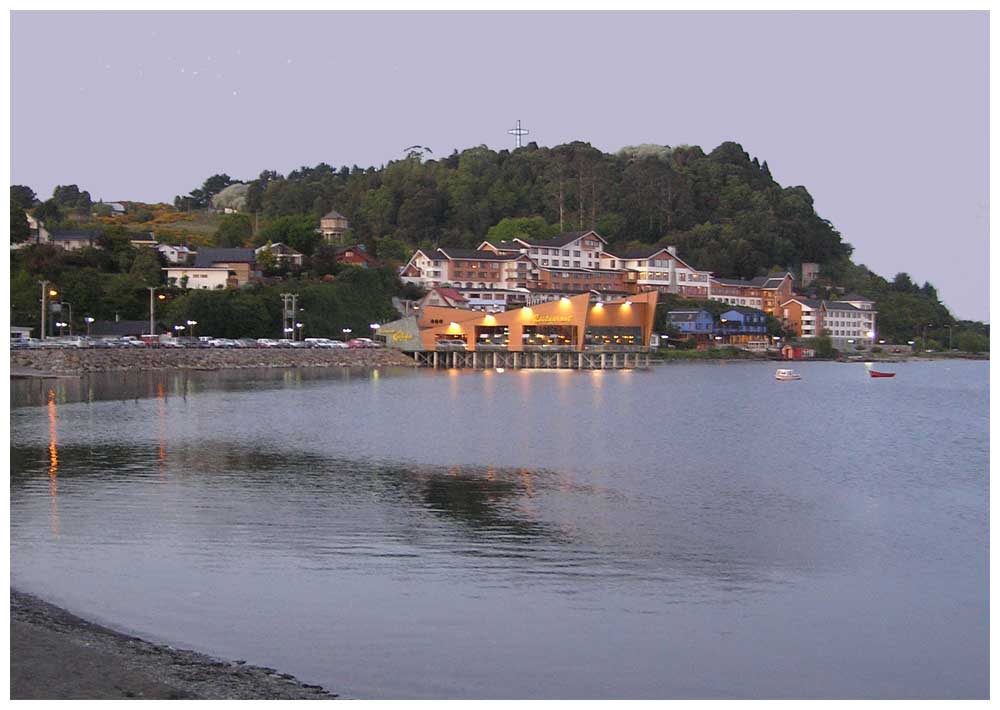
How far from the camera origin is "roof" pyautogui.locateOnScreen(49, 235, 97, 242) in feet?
206

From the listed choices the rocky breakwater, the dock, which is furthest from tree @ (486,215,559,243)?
the rocky breakwater

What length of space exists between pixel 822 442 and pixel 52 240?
50556mm

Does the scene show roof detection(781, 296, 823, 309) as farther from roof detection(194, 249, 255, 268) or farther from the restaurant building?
roof detection(194, 249, 255, 268)

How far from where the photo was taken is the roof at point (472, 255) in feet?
246

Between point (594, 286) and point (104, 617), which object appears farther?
point (594, 286)

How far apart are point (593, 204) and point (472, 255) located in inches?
918

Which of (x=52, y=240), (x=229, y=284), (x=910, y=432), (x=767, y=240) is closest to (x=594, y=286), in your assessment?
(x=767, y=240)

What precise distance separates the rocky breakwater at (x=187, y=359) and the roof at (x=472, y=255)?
51.6ft

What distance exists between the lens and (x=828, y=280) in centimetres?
9344

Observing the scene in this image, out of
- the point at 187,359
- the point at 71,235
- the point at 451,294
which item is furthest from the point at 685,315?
the point at 71,235

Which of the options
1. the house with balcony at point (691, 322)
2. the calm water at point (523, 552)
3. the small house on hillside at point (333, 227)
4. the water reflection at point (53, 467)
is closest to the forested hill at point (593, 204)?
the small house on hillside at point (333, 227)

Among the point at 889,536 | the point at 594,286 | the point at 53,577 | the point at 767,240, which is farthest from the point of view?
the point at 767,240

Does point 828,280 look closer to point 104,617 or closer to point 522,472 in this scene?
point 522,472

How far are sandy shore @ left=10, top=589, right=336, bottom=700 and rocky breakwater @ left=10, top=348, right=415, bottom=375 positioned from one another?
33.5 metres
